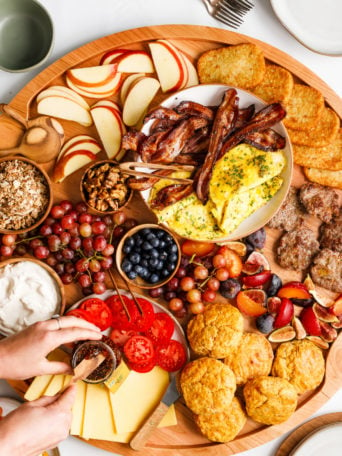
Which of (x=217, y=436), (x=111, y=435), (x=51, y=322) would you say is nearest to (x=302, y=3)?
(x=51, y=322)

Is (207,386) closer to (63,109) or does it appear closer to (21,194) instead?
(21,194)

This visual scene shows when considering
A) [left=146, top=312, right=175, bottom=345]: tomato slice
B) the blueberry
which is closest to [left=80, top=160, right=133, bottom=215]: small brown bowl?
[left=146, top=312, right=175, bottom=345]: tomato slice

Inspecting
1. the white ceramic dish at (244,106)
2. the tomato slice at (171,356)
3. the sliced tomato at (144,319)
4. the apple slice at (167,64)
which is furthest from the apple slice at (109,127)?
the tomato slice at (171,356)

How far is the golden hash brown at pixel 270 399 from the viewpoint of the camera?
2326 millimetres

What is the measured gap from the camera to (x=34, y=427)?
5.47 ft

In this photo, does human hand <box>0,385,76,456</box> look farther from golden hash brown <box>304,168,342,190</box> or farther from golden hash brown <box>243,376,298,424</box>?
golden hash brown <box>304,168,342,190</box>

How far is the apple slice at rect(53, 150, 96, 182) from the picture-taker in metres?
2.37

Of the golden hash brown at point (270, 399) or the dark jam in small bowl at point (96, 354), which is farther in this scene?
the golden hash brown at point (270, 399)

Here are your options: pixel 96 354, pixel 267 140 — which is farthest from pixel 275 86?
pixel 96 354

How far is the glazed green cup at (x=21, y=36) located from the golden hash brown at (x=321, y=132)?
130 centimetres

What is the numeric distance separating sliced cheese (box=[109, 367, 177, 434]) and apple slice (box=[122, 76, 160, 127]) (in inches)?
49.3

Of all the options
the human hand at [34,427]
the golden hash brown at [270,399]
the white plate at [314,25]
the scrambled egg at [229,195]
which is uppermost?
the white plate at [314,25]

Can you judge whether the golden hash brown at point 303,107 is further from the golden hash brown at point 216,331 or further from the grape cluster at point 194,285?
the golden hash brown at point 216,331

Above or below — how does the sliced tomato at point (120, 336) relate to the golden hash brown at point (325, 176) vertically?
below
